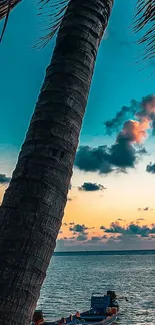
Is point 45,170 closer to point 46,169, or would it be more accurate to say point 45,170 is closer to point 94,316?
point 46,169

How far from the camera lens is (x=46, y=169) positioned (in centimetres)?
219

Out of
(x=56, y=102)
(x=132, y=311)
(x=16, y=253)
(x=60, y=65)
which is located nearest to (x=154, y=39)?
(x=60, y=65)

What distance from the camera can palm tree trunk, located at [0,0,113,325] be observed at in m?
1.89

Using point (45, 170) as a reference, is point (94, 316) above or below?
below

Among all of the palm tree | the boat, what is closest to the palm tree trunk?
the palm tree

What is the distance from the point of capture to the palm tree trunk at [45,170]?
189 centimetres

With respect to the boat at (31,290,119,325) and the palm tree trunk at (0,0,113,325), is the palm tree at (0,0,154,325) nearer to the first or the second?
the palm tree trunk at (0,0,113,325)

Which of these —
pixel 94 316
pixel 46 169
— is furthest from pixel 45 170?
pixel 94 316

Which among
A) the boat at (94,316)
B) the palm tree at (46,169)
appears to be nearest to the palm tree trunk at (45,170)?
the palm tree at (46,169)

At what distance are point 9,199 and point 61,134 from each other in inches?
19.1

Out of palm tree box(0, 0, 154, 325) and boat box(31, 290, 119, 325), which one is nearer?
palm tree box(0, 0, 154, 325)

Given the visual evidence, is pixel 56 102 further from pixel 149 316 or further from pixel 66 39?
pixel 149 316

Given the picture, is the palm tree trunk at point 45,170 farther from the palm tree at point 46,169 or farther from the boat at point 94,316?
the boat at point 94,316

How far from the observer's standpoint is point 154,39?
372 centimetres
